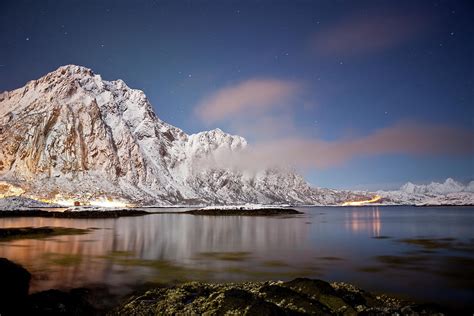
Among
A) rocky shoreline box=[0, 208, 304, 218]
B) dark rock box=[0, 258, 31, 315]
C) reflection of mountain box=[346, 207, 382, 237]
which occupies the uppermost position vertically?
dark rock box=[0, 258, 31, 315]

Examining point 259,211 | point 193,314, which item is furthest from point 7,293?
point 259,211

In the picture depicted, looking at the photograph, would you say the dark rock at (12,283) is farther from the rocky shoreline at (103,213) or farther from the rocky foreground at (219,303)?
the rocky shoreline at (103,213)

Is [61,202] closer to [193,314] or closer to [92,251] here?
[92,251]

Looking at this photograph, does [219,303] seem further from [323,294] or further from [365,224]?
[365,224]

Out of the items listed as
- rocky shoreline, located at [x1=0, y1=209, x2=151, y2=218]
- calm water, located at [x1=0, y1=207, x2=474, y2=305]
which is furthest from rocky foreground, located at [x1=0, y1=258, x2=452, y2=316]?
rocky shoreline, located at [x1=0, y1=209, x2=151, y2=218]

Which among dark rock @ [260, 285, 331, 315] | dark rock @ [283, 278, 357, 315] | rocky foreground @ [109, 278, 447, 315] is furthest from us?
dark rock @ [283, 278, 357, 315]

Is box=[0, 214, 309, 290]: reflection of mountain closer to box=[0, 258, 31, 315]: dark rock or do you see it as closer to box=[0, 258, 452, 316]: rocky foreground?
box=[0, 258, 31, 315]: dark rock

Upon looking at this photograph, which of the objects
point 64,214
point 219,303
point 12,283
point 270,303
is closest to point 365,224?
point 219,303

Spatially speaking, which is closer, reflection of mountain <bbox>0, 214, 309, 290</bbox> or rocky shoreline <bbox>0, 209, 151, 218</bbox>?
reflection of mountain <bbox>0, 214, 309, 290</bbox>

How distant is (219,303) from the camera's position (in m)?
9.32

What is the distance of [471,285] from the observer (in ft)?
49.8

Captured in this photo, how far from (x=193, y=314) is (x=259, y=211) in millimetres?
88753

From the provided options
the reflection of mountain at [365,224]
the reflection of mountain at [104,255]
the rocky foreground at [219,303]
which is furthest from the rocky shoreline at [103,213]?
the rocky foreground at [219,303]

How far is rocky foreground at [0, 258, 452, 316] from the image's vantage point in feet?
29.1
